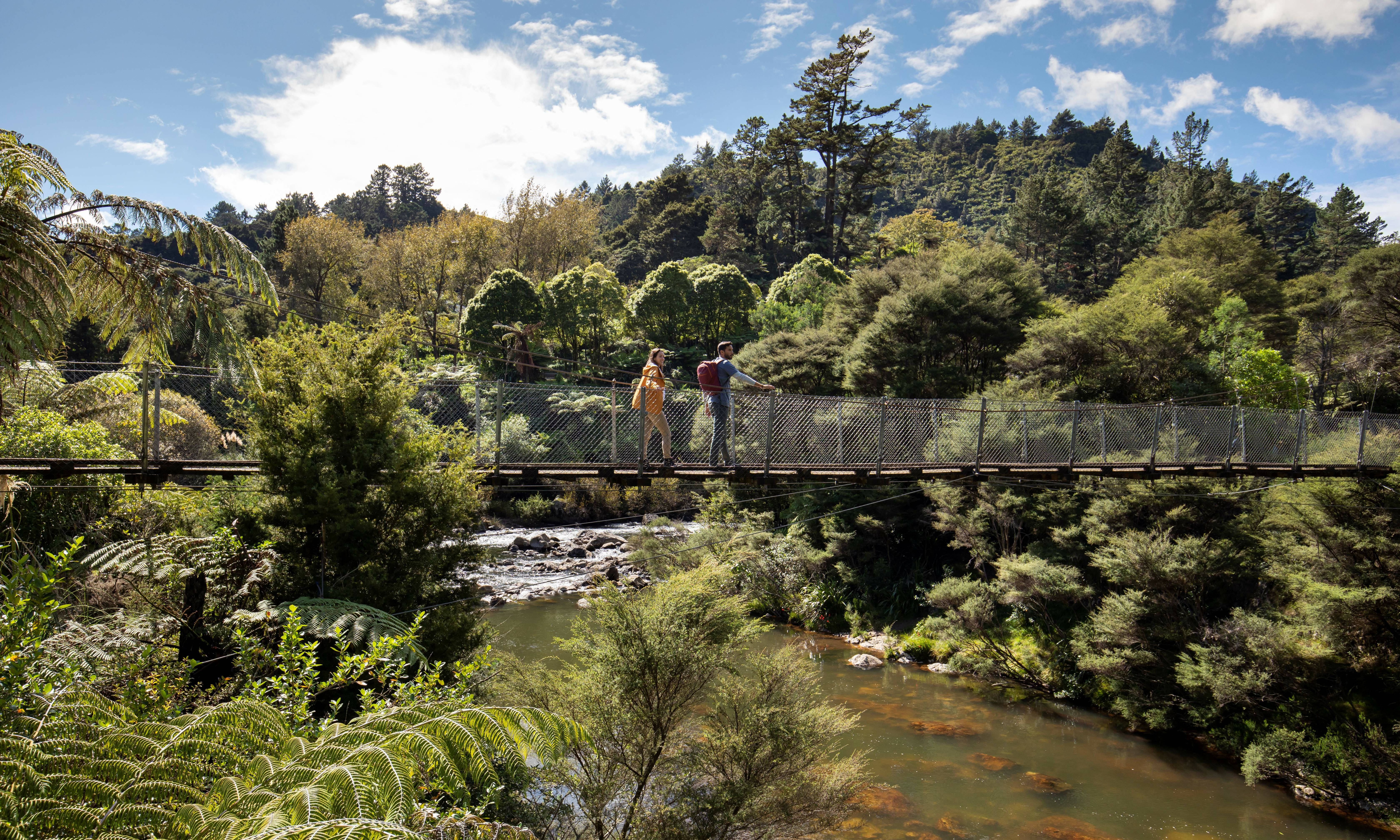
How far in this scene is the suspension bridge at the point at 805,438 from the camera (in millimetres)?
7492

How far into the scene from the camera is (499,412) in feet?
24.2

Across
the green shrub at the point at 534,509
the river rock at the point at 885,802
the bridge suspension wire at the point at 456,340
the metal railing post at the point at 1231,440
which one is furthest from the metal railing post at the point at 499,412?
the green shrub at the point at 534,509

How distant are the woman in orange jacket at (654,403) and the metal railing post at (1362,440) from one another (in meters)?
11.9

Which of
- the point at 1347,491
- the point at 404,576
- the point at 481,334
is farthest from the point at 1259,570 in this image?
the point at 481,334

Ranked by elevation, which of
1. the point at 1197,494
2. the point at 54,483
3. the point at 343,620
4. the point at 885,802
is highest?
the point at 54,483

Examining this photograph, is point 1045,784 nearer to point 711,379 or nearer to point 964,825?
point 964,825

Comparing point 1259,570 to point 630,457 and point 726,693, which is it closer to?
point 726,693

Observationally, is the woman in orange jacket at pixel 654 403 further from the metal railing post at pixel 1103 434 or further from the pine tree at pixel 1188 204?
the pine tree at pixel 1188 204

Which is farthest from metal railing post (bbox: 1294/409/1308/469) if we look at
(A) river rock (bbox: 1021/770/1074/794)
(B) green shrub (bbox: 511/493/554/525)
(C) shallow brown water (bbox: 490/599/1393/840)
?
(B) green shrub (bbox: 511/493/554/525)

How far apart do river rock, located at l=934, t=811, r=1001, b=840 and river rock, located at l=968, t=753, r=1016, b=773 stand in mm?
1525

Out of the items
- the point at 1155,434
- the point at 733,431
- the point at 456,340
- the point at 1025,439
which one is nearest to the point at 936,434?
the point at 1025,439

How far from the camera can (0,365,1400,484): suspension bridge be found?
749 centimetres

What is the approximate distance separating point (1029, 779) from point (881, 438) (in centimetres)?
666

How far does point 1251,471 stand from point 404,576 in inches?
480
